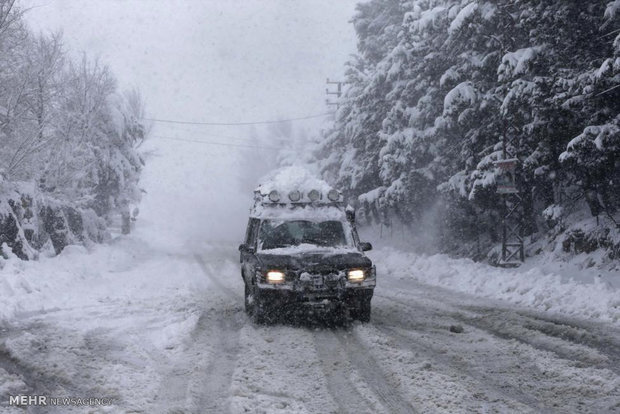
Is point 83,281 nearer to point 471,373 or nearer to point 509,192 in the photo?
point 509,192

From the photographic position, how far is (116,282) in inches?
619

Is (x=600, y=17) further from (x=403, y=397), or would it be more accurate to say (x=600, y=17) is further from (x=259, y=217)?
(x=403, y=397)

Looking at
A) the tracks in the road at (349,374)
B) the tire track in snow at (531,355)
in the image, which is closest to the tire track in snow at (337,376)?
the tracks in the road at (349,374)

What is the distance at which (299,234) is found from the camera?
9883mm

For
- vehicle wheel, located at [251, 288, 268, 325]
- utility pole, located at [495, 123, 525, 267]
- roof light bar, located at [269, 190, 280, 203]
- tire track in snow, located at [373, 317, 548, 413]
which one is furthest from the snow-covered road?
utility pole, located at [495, 123, 525, 267]

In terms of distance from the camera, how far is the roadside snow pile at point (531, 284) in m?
10.2

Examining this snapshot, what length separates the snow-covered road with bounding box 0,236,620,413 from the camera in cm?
547

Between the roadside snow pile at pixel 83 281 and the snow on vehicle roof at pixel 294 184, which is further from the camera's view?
the roadside snow pile at pixel 83 281

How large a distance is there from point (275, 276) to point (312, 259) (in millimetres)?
636

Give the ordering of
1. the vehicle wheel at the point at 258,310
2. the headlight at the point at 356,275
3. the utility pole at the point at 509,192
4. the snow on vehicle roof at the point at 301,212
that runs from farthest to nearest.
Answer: the utility pole at the point at 509,192, the snow on vehicle roof at the point at 301,212, the vehicle wheel at the point at 258,310, the headlight at the point at 356,275

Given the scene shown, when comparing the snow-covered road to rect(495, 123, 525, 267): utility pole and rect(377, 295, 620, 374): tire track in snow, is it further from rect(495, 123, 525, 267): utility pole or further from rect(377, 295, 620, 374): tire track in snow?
rect(495, 123, 525, 267): utility pole

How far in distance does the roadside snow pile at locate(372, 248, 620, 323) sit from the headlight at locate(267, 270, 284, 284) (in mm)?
5291

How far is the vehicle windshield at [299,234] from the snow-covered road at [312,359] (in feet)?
4.40

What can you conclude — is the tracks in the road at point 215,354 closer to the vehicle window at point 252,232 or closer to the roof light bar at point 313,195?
the vehicle window at point 252,232
